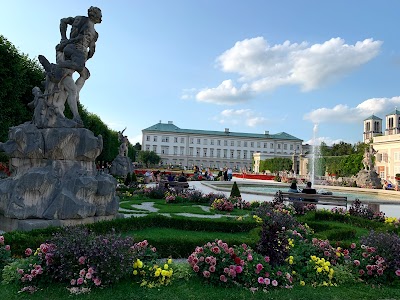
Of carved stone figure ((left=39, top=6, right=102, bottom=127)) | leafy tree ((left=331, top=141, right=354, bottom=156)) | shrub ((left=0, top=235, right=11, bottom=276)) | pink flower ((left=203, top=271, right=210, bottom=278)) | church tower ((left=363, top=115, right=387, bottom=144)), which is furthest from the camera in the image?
church tower ((left=363, top=115, right=387, bottom=144))

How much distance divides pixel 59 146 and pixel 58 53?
102 inches

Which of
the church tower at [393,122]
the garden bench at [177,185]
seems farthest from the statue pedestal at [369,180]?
the church tower at [393,122]

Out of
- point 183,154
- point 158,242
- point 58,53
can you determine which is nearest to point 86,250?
point 158,242

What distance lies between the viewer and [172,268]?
4562 millimetres

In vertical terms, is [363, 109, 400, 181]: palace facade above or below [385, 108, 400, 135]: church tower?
below

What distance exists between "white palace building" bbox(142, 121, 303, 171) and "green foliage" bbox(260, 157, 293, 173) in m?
23.1

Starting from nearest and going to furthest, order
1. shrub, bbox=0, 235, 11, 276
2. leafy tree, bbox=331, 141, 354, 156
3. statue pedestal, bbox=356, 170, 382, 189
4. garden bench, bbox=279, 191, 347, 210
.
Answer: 1. shrub, bbox=0, 235, 11, 276
2. garden bench, bbox=279, 191, 347, 210
3. statue pedestal, bbox=356, 170, 382, 189
4. leafy tree, bbox=331, 141, 354, 156

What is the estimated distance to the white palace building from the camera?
103000mm

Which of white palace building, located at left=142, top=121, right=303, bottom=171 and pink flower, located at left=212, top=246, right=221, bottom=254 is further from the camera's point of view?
white palace building, located at left=142, top=121, right=303, bottom=171

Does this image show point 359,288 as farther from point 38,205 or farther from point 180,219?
point 38,205

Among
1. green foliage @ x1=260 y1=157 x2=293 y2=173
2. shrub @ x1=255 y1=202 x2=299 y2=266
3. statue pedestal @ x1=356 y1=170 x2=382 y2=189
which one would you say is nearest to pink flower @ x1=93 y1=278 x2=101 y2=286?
shrub @ x1=255 y1=202 x2=299 y2=266

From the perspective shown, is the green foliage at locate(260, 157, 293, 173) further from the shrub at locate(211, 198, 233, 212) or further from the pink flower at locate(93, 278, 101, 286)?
the pink flower at locate(93, 278, 101, 286)

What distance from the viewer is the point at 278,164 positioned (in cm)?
7231

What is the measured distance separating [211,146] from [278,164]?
36439 mm
